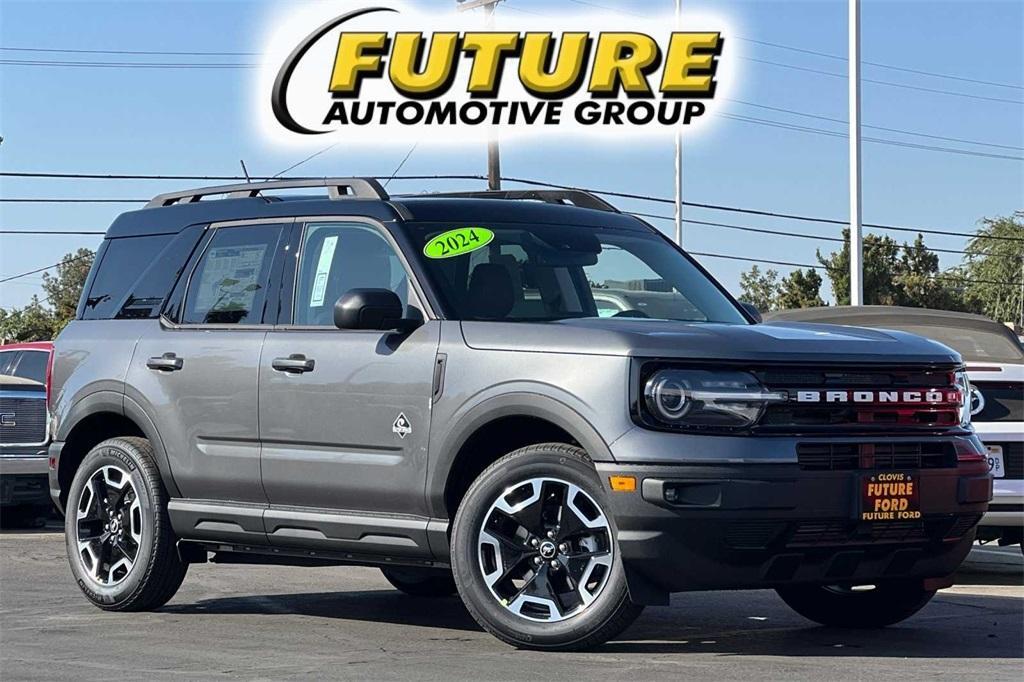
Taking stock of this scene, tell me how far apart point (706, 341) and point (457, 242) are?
1637 millimetres

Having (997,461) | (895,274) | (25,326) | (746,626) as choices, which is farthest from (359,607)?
(895,274)

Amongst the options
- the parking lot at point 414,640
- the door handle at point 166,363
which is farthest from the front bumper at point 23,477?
the door handle at point 166,363

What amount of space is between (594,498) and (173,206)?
3603 mm

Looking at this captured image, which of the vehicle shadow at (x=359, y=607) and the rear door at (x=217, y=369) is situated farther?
the vehicle shadow at (x=359, y=607)

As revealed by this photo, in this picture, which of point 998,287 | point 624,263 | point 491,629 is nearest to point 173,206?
point 624,263

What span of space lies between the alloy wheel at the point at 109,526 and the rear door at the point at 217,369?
1.54ft

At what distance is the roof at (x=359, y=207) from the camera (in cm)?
828

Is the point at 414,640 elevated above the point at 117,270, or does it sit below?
below

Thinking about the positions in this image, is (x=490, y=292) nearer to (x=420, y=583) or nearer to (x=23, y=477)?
(x=420, y=583)

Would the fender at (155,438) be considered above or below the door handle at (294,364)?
below

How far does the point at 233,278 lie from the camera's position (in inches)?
348

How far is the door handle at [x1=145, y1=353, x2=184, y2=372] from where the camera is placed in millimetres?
8713

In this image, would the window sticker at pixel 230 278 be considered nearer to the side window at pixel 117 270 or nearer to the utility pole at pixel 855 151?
the side window at pixel 117 270

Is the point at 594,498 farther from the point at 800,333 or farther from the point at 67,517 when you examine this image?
the point at 67,517
